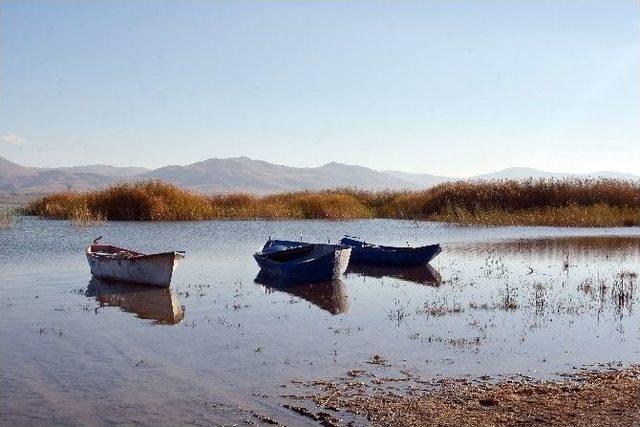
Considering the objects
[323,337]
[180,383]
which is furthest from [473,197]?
[180,383]

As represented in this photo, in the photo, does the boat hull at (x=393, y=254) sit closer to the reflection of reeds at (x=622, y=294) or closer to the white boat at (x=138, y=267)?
the reflection of reeds at (x=622, y=294)

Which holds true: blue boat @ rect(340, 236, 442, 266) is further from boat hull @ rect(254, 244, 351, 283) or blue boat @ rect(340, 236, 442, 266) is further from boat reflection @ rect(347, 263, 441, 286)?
boat hull @ rect(254, 244, 351, 283)

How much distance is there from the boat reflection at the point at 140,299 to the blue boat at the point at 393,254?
825 centimetres

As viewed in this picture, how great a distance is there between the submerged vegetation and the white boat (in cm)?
2056

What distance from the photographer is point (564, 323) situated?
44.8 ft

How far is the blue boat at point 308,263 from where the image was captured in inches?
764

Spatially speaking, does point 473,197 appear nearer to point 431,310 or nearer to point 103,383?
point 431,310

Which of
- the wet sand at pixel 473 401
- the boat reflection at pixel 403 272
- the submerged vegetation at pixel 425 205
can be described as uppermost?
the submerged vegetation at pixel 425 205

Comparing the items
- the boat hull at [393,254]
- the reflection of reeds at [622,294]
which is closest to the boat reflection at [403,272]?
the boat hull at [393,254]

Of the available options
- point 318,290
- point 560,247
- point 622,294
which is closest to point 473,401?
point 622,294

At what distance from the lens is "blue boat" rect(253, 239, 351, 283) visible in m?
19.4

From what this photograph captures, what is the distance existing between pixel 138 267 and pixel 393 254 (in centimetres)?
879

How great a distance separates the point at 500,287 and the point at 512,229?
2089 centimetres

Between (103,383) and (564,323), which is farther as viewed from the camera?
(564,323)
